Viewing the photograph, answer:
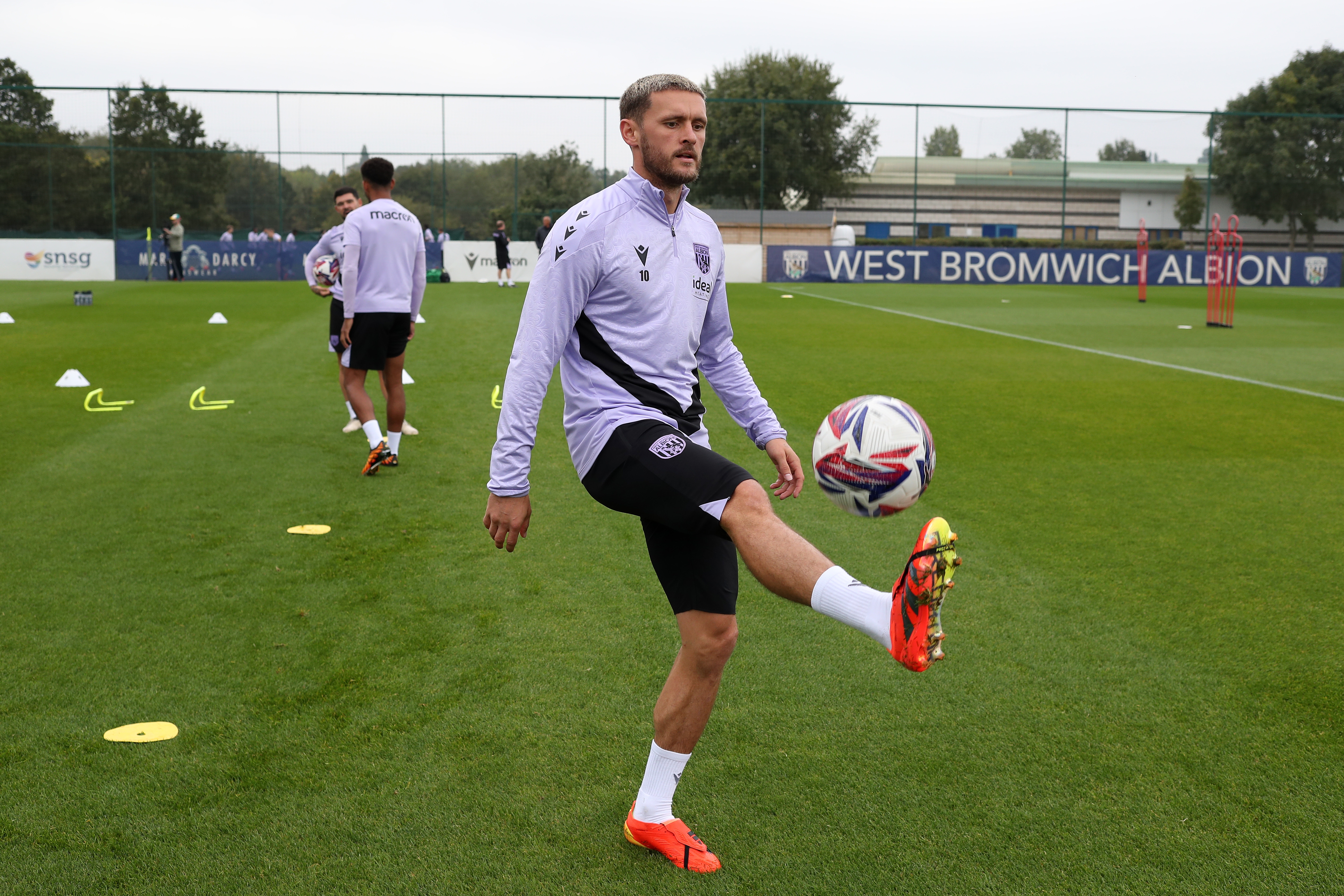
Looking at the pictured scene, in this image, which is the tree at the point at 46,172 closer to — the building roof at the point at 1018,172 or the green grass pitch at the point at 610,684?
the building roof at the point at 1018,172

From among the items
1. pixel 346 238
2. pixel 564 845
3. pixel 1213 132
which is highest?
pixel 1213 132

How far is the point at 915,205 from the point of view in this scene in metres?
40.4

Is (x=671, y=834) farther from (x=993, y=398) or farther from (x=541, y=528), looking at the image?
(x=993, y=398)

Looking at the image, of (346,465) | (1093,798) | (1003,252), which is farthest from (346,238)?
(1003,252)

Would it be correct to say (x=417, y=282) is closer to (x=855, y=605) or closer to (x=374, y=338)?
(x=374, y=338)

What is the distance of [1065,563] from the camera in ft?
18.0

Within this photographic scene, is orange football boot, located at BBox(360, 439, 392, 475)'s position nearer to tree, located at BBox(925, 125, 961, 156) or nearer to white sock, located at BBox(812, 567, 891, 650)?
white sock, located at BBox(812, 567, 891, 650)

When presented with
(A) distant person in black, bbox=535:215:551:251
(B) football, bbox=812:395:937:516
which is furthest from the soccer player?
(A) distant person in black, bbox=535:215:551:251

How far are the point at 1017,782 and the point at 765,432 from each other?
130cm

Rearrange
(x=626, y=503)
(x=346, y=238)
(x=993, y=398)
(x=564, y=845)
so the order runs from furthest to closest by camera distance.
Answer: (x=993, y=398), (x=346, y=238), (x=564, y=845), (x=626, y=503)

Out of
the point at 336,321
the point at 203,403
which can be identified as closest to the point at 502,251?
the point at 203,403

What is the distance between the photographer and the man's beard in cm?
285

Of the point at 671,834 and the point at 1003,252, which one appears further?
the point at 1003,252

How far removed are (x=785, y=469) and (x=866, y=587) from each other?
0.88 meters
